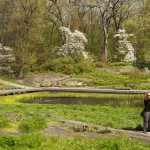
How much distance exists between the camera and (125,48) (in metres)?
70.4

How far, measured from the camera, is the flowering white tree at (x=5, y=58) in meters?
61.8

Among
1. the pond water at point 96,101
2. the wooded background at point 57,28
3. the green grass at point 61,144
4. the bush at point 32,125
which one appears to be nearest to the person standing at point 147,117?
the green grass at point 61,144

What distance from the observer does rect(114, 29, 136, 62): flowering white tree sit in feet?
224

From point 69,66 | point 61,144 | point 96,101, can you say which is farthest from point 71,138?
point 69,66

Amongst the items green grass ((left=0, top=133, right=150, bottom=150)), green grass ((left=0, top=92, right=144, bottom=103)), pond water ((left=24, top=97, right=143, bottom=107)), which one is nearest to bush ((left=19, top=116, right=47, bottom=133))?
green grass ((left=0, top=133, right=150, bottom=150))

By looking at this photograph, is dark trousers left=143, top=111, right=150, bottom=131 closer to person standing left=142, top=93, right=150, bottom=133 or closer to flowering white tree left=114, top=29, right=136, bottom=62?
person standing left=142, top=93, right=150, bottom=133

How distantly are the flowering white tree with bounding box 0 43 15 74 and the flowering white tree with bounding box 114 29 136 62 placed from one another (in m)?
20.2

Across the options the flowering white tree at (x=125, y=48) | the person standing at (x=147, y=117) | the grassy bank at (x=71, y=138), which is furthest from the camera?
the flowering white tree at (x=125, y=48)

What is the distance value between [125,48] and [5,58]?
2201cm

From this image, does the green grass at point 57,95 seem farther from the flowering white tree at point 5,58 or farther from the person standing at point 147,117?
the person standing at point 147,117

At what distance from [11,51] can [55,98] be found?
22.7 metres

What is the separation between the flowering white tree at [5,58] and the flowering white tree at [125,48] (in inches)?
795

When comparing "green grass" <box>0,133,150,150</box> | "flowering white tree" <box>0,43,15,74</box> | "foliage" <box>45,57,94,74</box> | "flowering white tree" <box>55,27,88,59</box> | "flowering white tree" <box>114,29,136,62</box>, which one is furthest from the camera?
"flowering white tree" <box>114,29,136,62</box>

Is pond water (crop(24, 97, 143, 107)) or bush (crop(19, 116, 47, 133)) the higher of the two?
bush (crop(19, 116, 47, 133))
